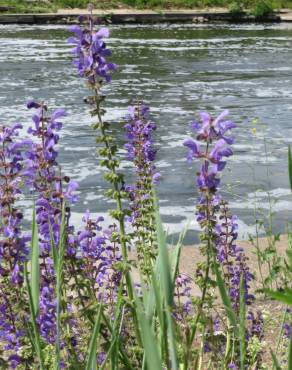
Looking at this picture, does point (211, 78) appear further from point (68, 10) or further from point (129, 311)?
point (68, 10)

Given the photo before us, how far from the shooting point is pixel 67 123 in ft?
35.9

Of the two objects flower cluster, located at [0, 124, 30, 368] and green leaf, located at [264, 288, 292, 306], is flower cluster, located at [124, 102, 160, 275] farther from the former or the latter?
green leaf, located at [264, 288, 292, 306]

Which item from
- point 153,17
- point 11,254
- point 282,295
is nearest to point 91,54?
point 11,254

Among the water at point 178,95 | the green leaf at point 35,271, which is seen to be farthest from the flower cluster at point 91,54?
the water at point 178,95

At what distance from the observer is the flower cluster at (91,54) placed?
2.27m

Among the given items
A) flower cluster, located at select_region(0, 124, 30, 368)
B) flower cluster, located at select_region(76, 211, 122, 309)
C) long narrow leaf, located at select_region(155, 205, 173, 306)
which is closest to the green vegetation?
flower cluster, located at select_region(76, 211, 122, 309)

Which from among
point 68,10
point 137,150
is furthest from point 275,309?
point 68,10

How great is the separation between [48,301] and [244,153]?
6.99 m

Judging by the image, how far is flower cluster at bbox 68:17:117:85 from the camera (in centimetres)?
227

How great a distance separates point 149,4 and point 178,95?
A: 61.6 ft

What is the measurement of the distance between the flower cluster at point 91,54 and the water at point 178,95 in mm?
2595

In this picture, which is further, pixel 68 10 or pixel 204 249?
pixel 68 10

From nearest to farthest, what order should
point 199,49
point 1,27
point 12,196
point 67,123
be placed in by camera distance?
point 12,196 → point 67,123 → point 199,49 → point 1,27

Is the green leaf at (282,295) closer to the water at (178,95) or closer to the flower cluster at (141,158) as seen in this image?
the flower cluster at (141,158)
